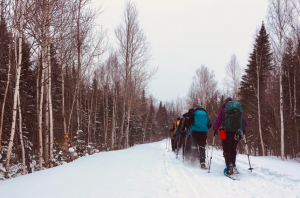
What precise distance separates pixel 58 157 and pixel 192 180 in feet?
25.2

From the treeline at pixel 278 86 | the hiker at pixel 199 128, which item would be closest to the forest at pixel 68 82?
the treeline at pixel 278 86

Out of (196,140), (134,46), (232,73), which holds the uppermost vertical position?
(134,46)

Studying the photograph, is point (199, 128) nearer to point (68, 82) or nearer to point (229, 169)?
point (229, 169)

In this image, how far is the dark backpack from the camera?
180 inches

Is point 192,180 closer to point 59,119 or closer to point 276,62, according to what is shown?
point 276,62

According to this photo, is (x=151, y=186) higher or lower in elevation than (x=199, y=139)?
lower

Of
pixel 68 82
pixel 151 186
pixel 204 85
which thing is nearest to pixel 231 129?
pixel 151 186

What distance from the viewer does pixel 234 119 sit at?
4.56m

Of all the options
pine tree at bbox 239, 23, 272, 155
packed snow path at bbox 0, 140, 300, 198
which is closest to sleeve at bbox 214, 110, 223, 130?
packed snow path at bbox 0, 140, 300, 198

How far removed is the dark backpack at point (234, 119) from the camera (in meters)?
4.56

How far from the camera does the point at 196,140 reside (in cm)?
607

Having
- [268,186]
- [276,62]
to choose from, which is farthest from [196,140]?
[276,62]

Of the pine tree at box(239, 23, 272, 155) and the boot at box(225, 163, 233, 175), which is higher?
the pine tree at box(239, 23, 272, 155)

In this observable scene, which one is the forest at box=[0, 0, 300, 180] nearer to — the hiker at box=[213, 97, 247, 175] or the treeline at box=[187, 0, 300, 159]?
the treeline at box=[187, 0, 300, 159]
